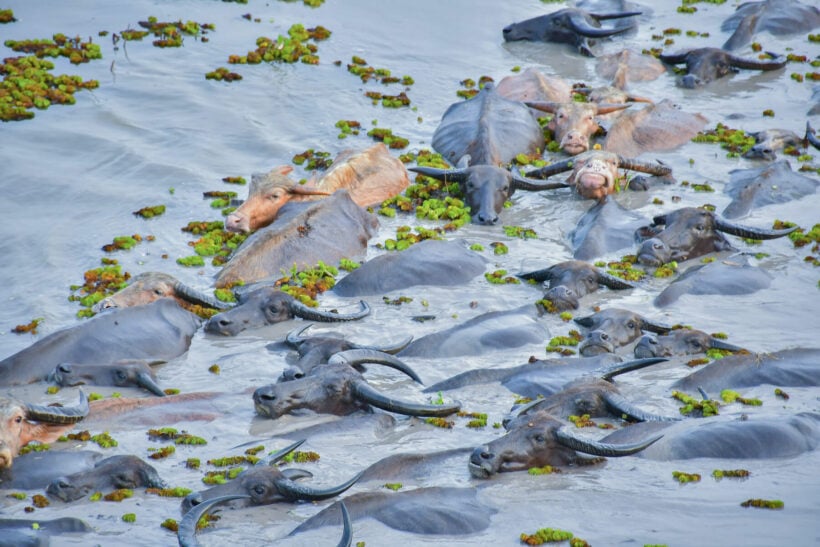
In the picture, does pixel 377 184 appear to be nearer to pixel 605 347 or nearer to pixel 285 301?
pixel 285 301

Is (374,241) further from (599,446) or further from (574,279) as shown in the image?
(599,446)

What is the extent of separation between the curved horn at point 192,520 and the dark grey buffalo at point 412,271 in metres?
4.99

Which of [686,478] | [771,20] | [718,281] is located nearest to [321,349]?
[686,478]

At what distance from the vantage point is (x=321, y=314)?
1173cm

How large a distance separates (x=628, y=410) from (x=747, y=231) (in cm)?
521

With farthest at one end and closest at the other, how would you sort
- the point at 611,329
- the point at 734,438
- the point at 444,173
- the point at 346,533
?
the point at 444,173 → the point at 611,329 → the point at 734,438 → the point at 346,533

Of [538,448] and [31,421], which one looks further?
[31,421]

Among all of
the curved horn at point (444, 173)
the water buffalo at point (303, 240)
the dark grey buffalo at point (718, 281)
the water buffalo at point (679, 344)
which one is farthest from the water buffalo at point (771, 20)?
the water buffalo at point (679, 344)

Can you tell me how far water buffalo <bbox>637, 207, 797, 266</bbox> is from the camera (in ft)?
43.5

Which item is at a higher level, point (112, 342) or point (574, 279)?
point (574, 279)

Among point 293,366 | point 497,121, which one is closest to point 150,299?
point 293,366

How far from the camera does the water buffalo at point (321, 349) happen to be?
10328 millimetres

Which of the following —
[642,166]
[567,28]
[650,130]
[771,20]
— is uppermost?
[771,20]

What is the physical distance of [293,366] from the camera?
407 inches
